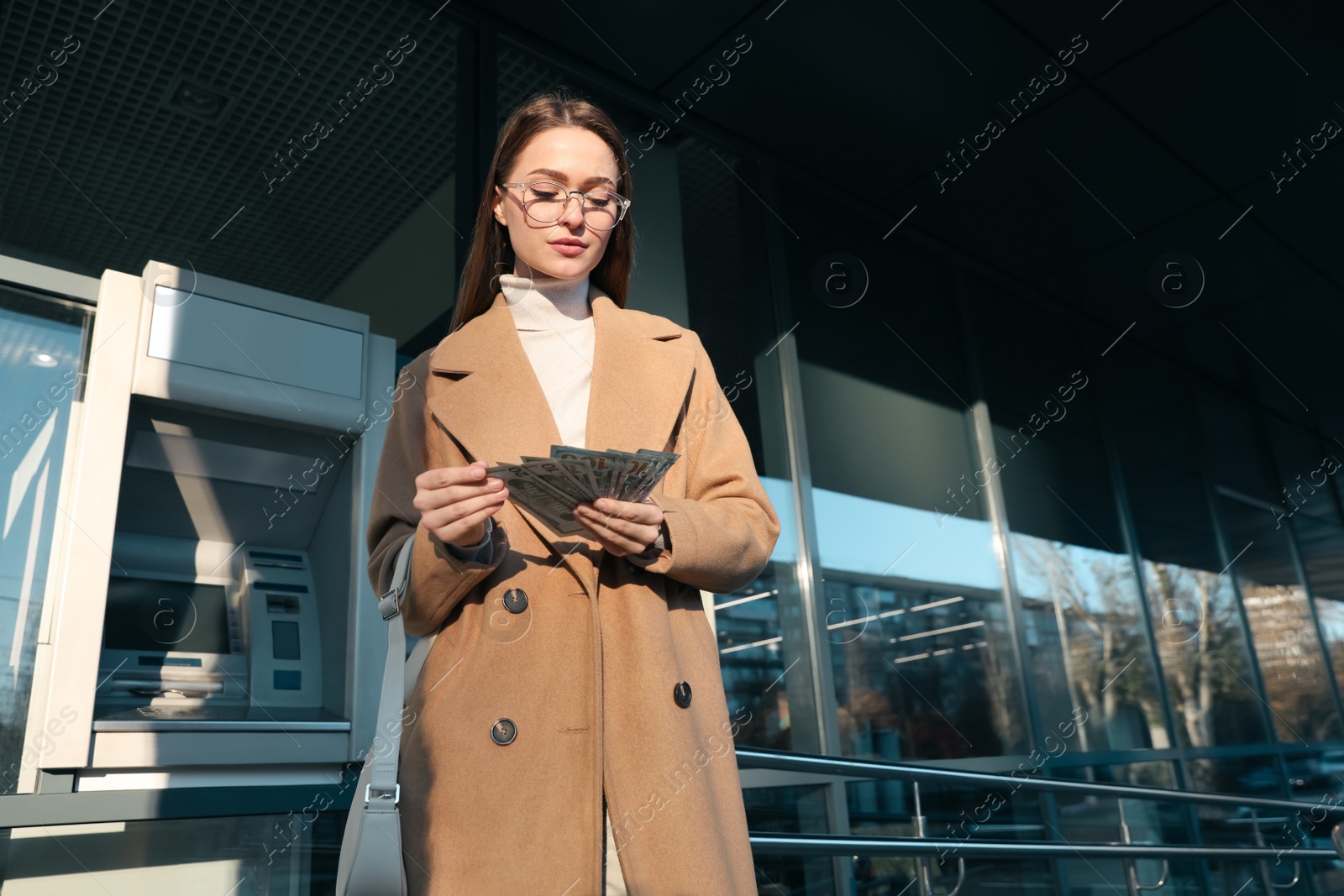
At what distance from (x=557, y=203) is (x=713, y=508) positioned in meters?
0.50

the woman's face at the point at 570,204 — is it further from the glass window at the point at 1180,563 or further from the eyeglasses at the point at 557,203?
the glass window at the point at 1180,563

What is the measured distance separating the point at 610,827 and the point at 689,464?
1.66ft

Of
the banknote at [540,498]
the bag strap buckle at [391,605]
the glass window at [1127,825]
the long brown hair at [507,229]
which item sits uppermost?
the long brown hair at [507,229]

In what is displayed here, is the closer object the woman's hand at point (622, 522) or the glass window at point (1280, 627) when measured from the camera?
the woman's hand at point (622, 522)

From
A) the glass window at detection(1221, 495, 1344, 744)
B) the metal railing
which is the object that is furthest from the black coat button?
the glass window at detection(1221, 495, 1344, 744)

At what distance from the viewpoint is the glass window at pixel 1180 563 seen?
7090 mm

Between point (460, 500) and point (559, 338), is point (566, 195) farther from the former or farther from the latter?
point (460, 500)

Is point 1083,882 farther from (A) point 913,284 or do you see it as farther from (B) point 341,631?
(B) point 341,631

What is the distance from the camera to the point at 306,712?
2340 millimetres

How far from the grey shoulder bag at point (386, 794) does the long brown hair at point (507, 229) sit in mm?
471

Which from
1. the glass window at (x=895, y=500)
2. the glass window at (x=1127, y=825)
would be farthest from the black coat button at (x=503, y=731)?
the glass window at (x=1127, y=825)

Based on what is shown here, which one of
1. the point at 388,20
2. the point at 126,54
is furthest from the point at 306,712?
the point at 388,20

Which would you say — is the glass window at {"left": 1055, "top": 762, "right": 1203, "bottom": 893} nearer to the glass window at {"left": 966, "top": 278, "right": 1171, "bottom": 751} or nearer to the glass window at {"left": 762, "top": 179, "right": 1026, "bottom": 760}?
the glass window at {"left": 966, "top": 278, "right": 1171, "bottom": 751}

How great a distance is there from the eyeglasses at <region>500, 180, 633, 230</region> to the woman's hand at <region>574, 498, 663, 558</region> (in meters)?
0.48
